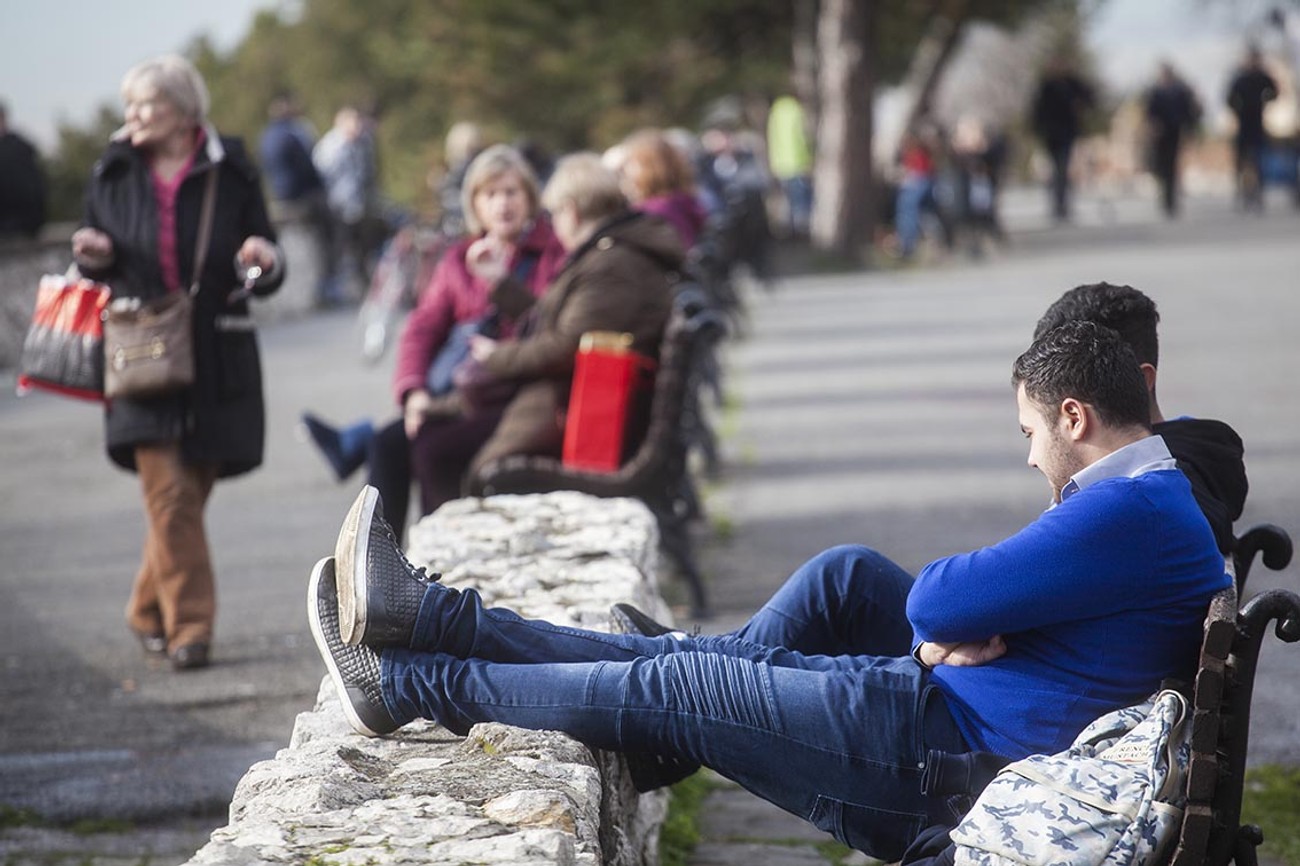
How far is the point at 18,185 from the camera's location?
17438 millimetres

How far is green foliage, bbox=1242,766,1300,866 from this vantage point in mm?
4621

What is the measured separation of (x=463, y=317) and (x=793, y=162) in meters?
21.0

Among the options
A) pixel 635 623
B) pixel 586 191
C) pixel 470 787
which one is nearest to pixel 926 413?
pixel 586 191

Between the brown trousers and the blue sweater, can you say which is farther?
the brown trousers

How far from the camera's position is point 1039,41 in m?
66.2

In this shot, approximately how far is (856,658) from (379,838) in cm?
122

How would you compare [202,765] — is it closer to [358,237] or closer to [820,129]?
[358,237]

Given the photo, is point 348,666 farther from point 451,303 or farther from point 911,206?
point 911,206

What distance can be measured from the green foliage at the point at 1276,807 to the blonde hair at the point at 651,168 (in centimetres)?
511

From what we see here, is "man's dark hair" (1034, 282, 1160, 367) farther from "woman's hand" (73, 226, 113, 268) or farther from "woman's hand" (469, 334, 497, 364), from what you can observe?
"woman's hand" (73, 226, 113, 268)

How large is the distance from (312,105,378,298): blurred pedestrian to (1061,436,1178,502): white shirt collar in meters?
18.9

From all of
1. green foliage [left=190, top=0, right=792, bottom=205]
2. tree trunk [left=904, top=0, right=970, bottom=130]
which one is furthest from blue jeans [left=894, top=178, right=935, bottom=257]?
green foliage [left=190, top=0, right=792, bottom=205]

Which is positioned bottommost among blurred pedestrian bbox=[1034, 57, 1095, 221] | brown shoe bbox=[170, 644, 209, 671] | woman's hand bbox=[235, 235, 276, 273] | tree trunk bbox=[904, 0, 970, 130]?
brown shoe bbox=[170, 644, 209, 671]

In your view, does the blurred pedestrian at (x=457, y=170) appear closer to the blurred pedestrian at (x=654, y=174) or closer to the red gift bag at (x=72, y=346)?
the blurred pedestrian at (x=654, y=174)
